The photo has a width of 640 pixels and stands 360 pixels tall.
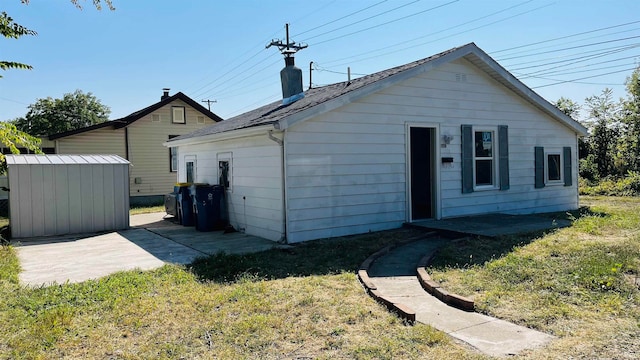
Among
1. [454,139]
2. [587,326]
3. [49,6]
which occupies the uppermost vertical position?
[49,6]

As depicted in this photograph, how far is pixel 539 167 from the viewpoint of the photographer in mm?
11148

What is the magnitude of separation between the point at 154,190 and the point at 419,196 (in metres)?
12.2

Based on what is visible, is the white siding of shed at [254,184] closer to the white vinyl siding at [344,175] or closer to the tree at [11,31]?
the white vinyl siding at [344,175]

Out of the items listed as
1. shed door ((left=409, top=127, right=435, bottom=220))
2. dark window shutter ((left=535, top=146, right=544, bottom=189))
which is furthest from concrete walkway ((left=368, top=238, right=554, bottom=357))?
dark window shutter ((left=535, top=146, right=544, bottom=189))

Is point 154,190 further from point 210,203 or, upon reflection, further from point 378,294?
point 378,294

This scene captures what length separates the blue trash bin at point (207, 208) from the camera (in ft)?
31.9

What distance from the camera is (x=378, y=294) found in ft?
14.9

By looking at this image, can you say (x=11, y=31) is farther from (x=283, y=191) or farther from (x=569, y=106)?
(x=569, y=106)

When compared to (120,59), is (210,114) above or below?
below

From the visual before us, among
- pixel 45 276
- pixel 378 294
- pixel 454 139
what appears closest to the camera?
pixel 378 294

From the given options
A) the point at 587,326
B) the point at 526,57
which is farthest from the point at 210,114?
the point at 587,326

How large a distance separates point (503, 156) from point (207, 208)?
701cm

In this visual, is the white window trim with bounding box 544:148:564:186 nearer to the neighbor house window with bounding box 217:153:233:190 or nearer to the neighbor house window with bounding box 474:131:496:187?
the neighbor house window with bounding box 474:131:496:187

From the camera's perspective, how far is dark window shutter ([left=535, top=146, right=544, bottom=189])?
11.1 metres
